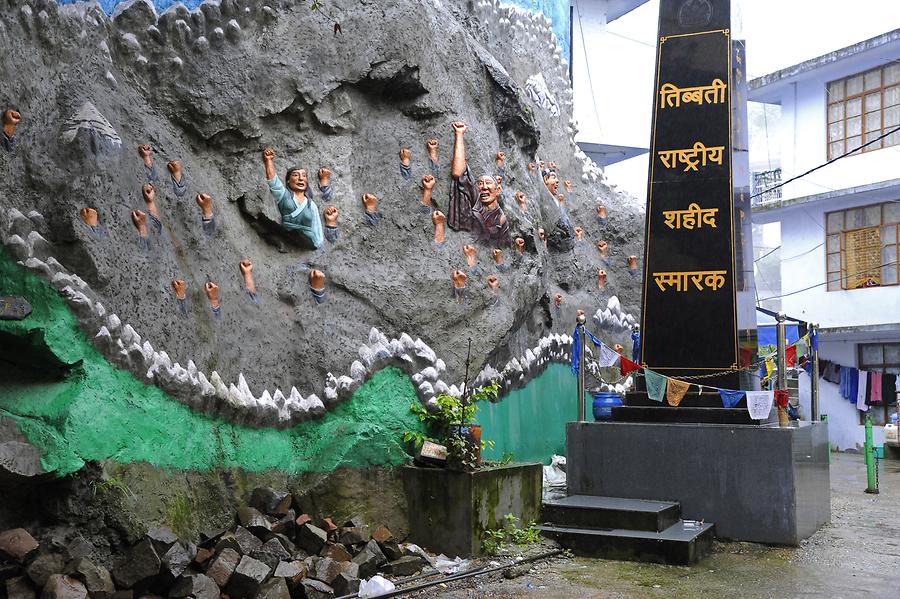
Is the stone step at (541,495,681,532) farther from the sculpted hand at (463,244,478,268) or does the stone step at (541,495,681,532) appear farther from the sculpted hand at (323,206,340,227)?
the sculpted hand at (323,206,340,227)

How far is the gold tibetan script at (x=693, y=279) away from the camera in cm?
912

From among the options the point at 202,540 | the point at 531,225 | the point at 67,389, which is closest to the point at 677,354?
the point at 531,225

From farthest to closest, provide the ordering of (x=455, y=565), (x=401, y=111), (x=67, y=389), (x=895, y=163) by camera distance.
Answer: (x=895, y=163) → (x=401, y=111) → (x=455, y=565) → (x=67, y=389)

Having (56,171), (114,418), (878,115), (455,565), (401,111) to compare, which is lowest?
(455,565)

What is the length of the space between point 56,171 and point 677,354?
245 inches

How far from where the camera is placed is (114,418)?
5.96 m

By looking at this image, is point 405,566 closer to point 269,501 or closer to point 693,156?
point 269,501

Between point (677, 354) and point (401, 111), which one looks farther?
point (401, 111)

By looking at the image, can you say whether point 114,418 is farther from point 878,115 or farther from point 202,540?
point 878,115

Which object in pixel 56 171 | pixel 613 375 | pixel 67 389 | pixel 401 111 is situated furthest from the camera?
pixel 613 375

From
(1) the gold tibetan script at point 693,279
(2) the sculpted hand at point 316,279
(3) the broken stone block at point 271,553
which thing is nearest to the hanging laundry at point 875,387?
(1) the gold tibetan script at point 693,279

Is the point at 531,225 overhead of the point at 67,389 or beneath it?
overhead

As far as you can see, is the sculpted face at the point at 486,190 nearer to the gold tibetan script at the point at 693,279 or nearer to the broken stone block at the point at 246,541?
the gold tibetan script at the point at 693,279

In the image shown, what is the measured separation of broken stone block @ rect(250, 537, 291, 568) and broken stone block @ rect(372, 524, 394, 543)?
93 centimetres
